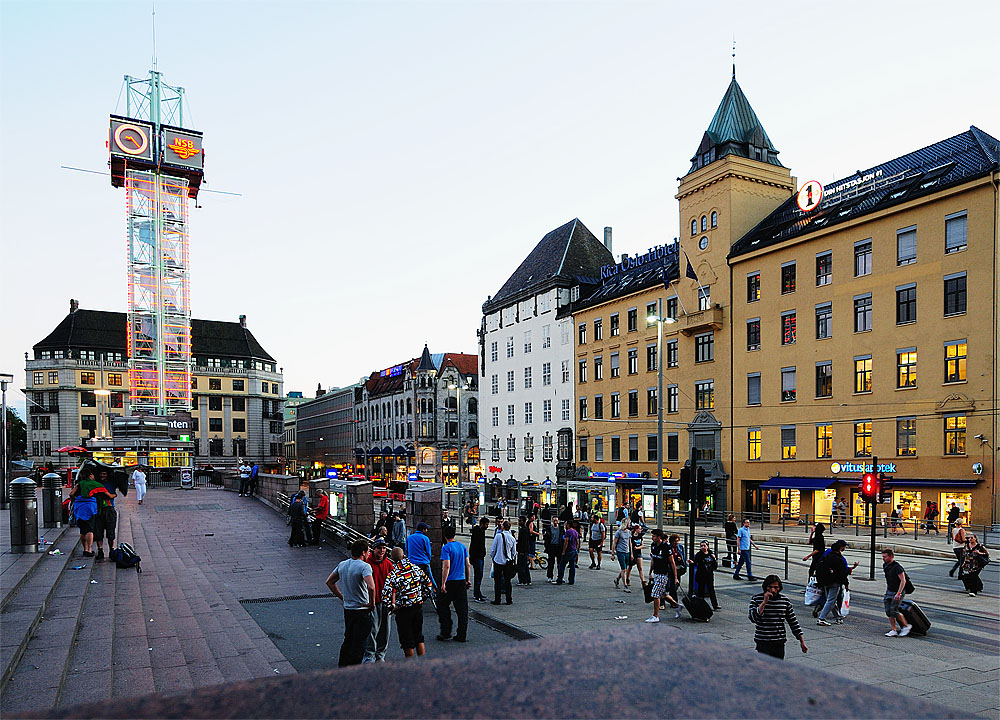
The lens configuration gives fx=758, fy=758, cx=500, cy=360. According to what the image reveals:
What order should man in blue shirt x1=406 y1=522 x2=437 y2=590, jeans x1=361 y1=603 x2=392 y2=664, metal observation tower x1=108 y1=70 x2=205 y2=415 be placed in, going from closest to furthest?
jeans x1=361 y1=603 x2=392 y2=664
man in blue shirt x1=406 y1=522 x2=437 y2=590
metal observation tower x1=108 y1=70 x2=205 y2=415

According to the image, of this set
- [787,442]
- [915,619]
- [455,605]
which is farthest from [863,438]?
[455,605]

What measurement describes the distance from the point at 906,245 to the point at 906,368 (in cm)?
603

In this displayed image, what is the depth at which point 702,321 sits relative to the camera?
48.5 metres

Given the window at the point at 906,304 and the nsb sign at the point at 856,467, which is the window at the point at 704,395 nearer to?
the nsb sign at the point at 856,467

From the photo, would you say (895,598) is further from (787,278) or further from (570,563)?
(787,278)

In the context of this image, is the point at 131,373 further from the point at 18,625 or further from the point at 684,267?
the point at 18,625

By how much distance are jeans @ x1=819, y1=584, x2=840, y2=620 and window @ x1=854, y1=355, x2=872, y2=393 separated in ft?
89.3

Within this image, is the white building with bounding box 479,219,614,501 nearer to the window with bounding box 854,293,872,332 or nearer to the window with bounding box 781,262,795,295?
the window with bounding box 781,262,795,295

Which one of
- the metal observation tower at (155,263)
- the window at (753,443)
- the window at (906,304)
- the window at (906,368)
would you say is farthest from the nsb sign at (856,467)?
the metal observation tower at (155,263)

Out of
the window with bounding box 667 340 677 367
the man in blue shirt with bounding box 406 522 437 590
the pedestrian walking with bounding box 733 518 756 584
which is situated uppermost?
the window with bounding box 667 340 677 367

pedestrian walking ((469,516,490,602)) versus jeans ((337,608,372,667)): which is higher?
jeans ((337,608,372,667))

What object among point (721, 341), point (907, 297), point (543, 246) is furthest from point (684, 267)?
point (543, 246)

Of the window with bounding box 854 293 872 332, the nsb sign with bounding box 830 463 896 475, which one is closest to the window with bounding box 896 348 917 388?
the window with bounding box 854 293 872 332

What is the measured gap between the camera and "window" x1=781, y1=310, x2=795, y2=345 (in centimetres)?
4322
